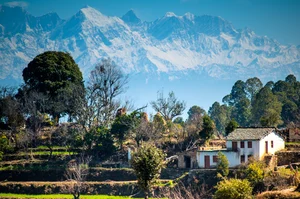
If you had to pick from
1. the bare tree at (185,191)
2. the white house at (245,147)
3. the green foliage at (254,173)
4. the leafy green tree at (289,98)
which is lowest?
the bare tree at (185,191)

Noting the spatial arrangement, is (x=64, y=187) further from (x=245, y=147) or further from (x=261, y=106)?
(x=261, y=106)

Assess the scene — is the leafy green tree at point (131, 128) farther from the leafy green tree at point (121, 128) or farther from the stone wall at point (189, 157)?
the stone wall at point (189, 157)

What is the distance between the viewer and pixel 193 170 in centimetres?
5650

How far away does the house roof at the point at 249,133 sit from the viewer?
185 feet

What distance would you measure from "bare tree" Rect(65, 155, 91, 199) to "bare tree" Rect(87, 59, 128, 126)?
9640 millimetres

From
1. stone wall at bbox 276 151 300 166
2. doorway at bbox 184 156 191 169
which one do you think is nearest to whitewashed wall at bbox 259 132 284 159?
stone wall at bbox 276 151 300 166

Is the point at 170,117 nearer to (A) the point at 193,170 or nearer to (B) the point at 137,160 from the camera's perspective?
(A) the point at 193,170

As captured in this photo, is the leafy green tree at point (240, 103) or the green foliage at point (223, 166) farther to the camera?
the leafy green tree at point (240, 103)

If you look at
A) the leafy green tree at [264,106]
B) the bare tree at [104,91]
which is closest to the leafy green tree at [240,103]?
the leafy green tree at [264,106]

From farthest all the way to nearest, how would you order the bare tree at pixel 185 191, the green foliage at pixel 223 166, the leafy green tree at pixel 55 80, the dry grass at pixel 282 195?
the leafy green tree at pixel 55 80, the green foliage at pixel 223 166, the bare tree at pixel 185 191, the dry grass at pixel 282 195

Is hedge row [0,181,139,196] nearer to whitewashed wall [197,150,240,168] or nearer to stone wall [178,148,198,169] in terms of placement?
stone wall [178,148,198,169]

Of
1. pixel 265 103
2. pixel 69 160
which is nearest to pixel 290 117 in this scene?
pixel 265 103

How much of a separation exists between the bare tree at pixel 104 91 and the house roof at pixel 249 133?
19.4 meters

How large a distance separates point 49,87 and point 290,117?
3585 centimetres
